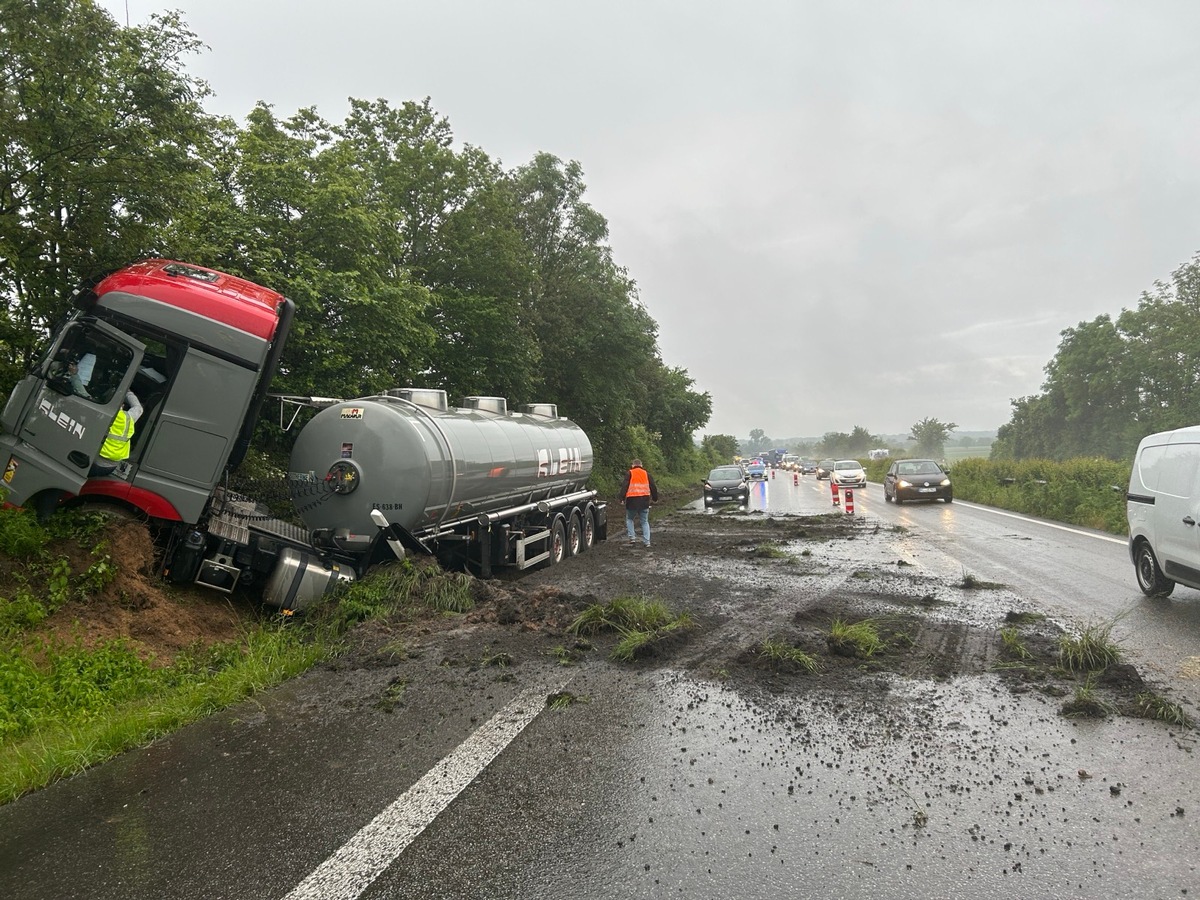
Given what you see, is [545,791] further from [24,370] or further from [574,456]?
[574,456]

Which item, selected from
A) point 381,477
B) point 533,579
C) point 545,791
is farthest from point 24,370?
point 545,791

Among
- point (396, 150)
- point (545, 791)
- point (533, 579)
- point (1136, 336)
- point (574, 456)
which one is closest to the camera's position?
point (545, 791)

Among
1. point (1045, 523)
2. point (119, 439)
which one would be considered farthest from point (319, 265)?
point (1045, 523)

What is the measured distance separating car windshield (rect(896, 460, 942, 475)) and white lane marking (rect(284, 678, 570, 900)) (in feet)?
85.0

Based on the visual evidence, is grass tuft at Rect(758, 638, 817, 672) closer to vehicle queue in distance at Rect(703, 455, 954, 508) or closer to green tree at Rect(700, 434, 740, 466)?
vehicle queue in distance at Rect(703, 455, 954, 508)

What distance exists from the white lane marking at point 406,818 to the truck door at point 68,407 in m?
5.21

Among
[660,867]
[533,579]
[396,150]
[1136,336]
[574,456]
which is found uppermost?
[1136,336]

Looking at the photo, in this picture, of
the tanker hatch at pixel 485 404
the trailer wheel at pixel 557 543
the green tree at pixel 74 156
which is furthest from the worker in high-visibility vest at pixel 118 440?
the trailer wheel at pixel 557 543

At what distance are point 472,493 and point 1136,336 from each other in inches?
2629

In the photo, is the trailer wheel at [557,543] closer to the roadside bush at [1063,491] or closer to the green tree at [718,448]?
the roadside bush at [1063,491]

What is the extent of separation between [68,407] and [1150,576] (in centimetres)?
1203

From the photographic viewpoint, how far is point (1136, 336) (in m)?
59.2

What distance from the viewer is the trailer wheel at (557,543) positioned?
13531mm

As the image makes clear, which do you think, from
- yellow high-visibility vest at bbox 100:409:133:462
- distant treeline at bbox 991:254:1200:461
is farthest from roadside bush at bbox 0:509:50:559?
distant treeline at bbox 991:254:1200:461
